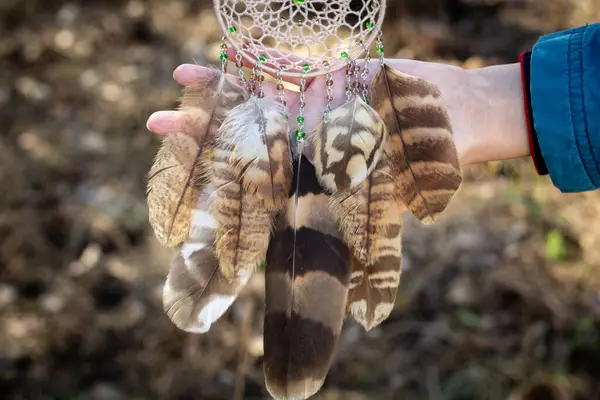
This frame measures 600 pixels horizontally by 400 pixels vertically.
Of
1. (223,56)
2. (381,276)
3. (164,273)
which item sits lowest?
(164,273)

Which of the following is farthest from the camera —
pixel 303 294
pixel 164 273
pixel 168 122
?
pixel 164 273

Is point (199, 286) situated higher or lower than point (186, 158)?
lower

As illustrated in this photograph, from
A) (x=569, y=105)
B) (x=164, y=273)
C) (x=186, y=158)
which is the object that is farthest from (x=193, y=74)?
(x=164, y=273)

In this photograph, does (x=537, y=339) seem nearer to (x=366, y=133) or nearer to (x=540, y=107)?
(x=540, y=107)

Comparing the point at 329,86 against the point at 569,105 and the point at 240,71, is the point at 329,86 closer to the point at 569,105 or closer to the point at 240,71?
the point at 240,71

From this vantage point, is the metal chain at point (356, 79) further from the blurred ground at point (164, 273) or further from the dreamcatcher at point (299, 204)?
the blurred ground at point (164, 273)

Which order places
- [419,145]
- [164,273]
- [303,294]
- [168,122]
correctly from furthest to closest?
[164,273] < [168,122] < [419,145] < [303,294]

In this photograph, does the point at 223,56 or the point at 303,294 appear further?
the point at 223,56

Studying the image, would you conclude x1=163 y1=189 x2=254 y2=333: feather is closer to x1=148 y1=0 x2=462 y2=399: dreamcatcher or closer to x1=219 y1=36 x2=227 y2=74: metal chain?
x1=148 y1=0 x2=462 y2=399: dreamcatcher
